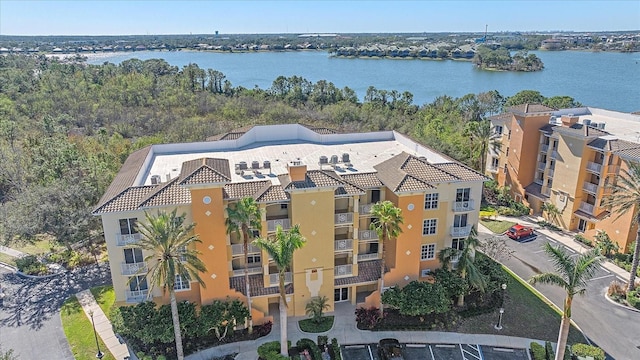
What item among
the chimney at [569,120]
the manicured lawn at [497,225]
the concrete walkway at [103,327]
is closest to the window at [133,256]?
the concrete walkway at [103,327]

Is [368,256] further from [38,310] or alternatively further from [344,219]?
[38,310]

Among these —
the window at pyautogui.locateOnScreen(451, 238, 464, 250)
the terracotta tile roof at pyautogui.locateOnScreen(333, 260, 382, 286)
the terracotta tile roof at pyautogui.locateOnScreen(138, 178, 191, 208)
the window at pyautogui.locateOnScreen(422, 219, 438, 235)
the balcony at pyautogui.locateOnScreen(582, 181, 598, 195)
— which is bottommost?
the terracotta tile roof at pyautogui.locateOnScreen(333, 260, 382, 286)

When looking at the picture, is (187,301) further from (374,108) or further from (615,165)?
(374,108)

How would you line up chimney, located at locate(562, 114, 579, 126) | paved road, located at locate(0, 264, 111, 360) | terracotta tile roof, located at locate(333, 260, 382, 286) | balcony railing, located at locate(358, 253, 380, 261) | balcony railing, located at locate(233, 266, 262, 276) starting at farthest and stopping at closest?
chimney, located at locate(562, 114, 579, 126) → balcony railing, located at locate(358, 253, 380, 261) → terracotta tile roof, located at locate(333, 260, 382, 286) → balcony railing, located at locate(233, 266, 262, 276) → paved road, located at locate(0, 264, 111, 360)

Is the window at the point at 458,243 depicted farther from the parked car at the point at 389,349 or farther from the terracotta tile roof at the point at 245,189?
the terracotta tile roof at the point at 245,189

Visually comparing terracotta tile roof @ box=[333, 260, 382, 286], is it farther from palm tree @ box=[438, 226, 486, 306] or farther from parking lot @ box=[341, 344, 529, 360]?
palm tree @ box=[438, 226, 486, 306]

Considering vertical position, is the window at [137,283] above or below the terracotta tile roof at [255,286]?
above

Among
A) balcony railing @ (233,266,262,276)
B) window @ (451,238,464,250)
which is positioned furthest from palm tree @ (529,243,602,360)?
balcony railing @ (233,266,262,276)
